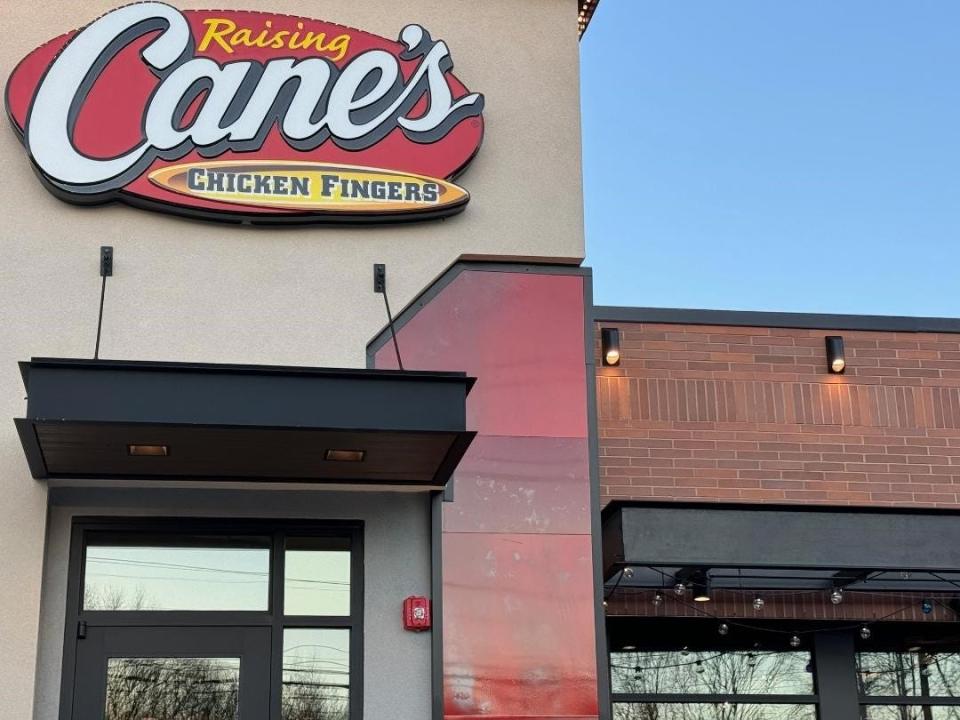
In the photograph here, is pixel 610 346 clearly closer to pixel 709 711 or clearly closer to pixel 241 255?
pixel 241 255

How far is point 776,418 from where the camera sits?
1162 cm

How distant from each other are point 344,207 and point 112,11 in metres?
2.35

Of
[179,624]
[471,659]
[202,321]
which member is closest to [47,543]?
[179,624]

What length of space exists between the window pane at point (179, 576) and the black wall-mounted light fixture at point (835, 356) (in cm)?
500

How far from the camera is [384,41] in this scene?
435 inches

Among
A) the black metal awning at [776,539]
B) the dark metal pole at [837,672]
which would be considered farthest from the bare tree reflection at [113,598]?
the dark metal pole at [837,672]

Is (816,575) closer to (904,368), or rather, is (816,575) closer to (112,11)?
(904,368)

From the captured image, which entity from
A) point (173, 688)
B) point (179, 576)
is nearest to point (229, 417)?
point (179, 576)

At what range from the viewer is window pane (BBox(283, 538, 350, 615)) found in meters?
9.86

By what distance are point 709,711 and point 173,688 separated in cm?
483

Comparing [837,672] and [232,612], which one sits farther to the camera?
[837,672]

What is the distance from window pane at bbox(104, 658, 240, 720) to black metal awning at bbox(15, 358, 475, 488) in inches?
53.5

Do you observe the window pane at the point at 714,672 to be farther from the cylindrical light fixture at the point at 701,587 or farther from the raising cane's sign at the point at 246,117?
the raising cane's sign at the point at 246,117

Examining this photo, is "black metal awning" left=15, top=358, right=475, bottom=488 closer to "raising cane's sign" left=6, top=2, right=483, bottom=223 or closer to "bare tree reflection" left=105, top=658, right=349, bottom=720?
"bare tree reflection" left=105, top=658, right=349, bottom=720
